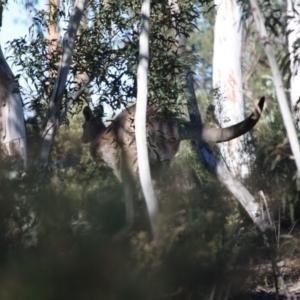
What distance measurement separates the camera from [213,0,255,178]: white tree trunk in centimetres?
1390

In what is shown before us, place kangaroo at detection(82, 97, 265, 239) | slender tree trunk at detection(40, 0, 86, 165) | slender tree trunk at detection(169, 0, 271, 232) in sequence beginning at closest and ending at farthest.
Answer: slender tree trunk at detection(40, 0, 86, 165) → kangaroo at detection(82, 97, 265, 239) → slender tree trunk at detection(169, 0, 271, 232)

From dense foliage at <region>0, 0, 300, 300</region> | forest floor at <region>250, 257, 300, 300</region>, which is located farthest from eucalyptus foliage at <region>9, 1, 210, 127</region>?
forest floor at <region>250, 257, 300, 300</region>

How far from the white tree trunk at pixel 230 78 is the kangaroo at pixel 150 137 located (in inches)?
124

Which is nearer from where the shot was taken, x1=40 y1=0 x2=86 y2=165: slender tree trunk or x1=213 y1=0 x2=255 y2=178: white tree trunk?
x1=40 y1=0 x2=86 y2=165: slender tree trunk

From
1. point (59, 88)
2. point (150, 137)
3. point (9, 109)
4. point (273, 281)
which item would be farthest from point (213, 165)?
point (59, 88)

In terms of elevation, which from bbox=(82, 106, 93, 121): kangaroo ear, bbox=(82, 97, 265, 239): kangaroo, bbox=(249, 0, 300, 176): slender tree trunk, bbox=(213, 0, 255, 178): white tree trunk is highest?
bbox=(213, 0, 255, 178): white tree trunk

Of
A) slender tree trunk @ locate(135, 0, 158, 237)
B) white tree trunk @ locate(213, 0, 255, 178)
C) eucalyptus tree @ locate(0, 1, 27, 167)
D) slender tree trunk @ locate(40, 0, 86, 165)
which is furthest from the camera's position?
white tree trunk @ locate(213, 0, 255, 178)

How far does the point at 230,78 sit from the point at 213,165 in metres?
4.22

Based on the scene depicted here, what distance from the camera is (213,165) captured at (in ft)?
40.1

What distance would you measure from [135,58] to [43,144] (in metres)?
1.55

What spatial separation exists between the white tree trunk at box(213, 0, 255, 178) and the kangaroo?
3.15 metres

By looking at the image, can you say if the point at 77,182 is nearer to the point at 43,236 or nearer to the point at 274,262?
the point at 43,236

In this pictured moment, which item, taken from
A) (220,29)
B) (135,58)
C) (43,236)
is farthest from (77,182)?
(220,29)

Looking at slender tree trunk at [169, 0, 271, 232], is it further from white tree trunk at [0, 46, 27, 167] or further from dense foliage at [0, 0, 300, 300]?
white tree trunk at [0, 46, 27, 167]
